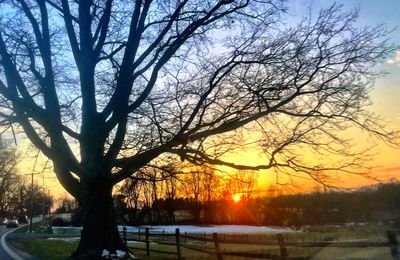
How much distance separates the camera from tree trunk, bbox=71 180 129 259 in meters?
14.8

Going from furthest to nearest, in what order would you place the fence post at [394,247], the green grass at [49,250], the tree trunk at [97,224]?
the green grass at [49,250], the tree trunk at [97,224], the fence post at [394,247]

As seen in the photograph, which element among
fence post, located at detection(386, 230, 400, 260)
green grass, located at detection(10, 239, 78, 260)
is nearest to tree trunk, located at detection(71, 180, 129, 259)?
green grass, located at detection(10, 239, 78, 260)

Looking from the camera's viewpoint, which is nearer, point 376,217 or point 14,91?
point 14,91

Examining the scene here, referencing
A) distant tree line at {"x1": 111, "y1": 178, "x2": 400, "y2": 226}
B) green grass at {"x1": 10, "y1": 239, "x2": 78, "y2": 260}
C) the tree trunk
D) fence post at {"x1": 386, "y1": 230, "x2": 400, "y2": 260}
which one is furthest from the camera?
distant tree line at {"x1": 111, "y1": 178, "x2": 400, "y2": 226}

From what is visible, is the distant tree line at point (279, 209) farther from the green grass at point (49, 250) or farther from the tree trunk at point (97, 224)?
the tree trunk at point (97, 224)

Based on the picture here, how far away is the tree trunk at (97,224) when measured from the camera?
14.8 m

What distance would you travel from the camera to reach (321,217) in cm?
4859

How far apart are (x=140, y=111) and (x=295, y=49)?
20.4ft

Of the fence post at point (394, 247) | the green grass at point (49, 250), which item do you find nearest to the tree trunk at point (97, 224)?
the green grass at point (49, 250)

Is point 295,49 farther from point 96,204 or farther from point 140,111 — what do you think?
point 96,204

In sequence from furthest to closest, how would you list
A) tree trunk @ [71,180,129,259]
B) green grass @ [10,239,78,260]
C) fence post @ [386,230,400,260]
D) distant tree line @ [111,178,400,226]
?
distant tree line @ [111,178,400,226]
green grass @ [10,239,78,260]
tree trunk @ [71,180,129,259]
fence post @ [386,230,400,260]

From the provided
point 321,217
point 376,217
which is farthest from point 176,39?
point 321,217

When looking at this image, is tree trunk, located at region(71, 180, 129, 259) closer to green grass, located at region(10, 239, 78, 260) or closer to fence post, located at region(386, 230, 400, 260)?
green grass, located at region(10, 239, 78, 260)

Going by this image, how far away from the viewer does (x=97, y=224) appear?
1517cm
